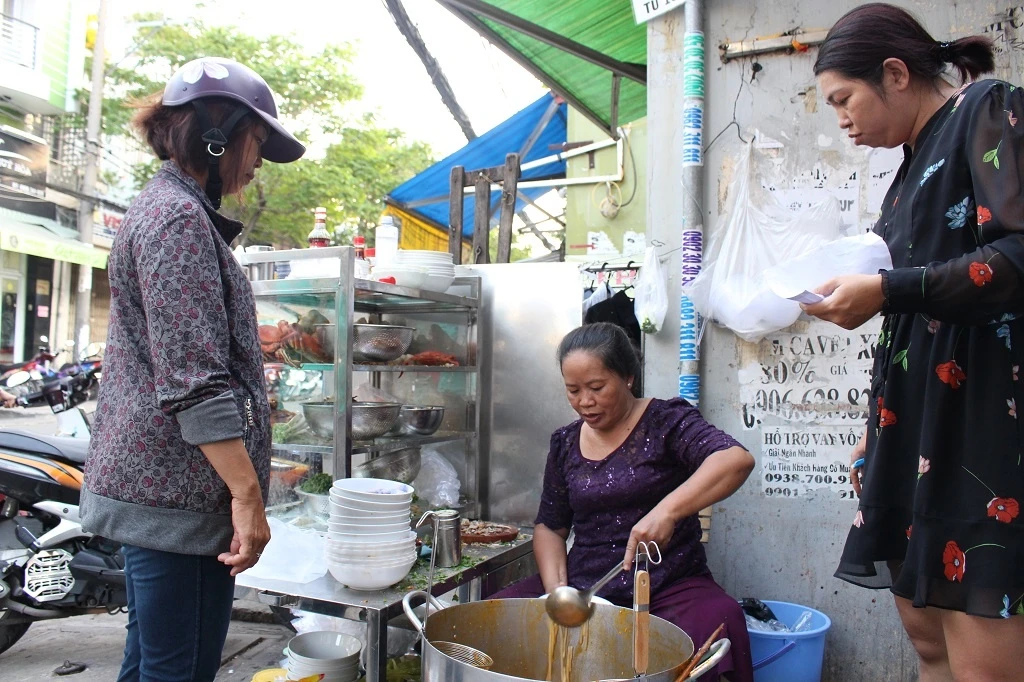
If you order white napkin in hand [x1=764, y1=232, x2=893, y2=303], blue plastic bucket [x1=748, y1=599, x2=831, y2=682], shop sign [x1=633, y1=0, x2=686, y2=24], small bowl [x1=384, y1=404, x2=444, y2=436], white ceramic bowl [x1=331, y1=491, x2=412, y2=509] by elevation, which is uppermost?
shop sign [x1=633, y1=0, x2=686, y2=24]

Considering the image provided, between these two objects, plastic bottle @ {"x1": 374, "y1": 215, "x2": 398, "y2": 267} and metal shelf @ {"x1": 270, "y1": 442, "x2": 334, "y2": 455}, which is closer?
metal shelf @ {"x1": 270, "y1": 442, "x2": 334, "y2": 455}

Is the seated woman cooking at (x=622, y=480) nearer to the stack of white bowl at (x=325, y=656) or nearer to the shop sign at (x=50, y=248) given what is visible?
the stack of white bowl at (x=325, y=656)

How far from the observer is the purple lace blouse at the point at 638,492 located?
243 centimetres

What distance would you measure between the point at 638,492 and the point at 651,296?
2.98ft

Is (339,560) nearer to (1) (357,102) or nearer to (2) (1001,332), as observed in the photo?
(2) (1001,332)

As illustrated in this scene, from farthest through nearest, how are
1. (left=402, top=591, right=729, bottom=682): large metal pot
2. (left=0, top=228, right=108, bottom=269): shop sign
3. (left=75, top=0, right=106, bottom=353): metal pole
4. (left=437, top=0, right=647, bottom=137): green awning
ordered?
(left=75, top=0, right=106, bottom=353): metal pole < (left=0, top=228, right=108, bottom=269): shop sign < (left=437, top=0, right=647, bottom=137): green awning < (left=402, top=591, right=729, bottom=682): large metal pot

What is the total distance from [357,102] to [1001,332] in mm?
13924

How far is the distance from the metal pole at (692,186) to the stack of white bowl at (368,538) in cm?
122

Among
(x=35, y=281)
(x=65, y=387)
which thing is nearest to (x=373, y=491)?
(x=65, y=387)

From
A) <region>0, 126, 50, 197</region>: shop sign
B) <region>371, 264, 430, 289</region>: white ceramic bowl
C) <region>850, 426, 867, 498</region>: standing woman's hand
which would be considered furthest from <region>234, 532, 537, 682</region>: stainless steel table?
<region>0, 126, 50, 197</region>: shop sign

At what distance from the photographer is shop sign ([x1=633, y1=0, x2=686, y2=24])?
3.08 metres

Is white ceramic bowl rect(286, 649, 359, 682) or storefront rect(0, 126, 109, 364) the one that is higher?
storefront rect(0, 126, 109, 364)

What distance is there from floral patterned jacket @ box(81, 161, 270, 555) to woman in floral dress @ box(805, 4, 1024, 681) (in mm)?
1253

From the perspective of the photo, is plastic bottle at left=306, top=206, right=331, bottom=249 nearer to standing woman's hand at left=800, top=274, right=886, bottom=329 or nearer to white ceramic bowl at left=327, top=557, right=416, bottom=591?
white ceramic bowl at left=327, top=557, right=416, bottom=591
